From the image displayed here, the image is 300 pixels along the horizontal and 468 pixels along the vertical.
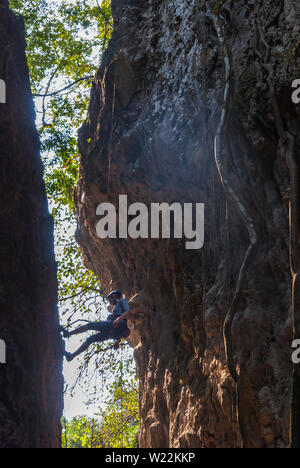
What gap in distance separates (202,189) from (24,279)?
284cm

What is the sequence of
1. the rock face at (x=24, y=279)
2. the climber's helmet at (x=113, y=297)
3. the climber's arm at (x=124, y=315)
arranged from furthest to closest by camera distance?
the climber's helmet at (x=113, y=297), the climber's arm at (x=124, y=315), the rock face at (x=24, y=279)

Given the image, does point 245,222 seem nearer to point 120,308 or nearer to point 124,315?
point 124,315

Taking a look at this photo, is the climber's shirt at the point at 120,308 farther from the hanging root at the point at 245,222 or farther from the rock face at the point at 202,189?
the hanging root at the point at 245,222

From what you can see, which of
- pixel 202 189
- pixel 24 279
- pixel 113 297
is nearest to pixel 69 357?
pixel 113 297

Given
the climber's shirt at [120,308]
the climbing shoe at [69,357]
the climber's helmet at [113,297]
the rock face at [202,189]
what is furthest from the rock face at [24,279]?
the climber's helmet at [113,297]

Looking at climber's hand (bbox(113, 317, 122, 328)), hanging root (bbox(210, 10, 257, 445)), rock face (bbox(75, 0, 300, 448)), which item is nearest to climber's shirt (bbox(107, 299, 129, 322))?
climber's hand (bbox(113, 317, 122, 328))

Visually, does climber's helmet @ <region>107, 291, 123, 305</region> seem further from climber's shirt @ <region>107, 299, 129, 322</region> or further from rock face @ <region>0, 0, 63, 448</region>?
rock face @ <region>0, 0, 63, 448</region>

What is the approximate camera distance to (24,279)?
14.0ft

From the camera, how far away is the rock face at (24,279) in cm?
387

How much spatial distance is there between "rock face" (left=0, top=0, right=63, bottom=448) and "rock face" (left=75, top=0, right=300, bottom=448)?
1.82 m

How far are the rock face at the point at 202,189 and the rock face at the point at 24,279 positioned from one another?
1.82 m

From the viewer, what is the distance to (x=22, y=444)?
12.2ft

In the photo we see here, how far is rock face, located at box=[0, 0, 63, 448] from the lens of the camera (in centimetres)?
387

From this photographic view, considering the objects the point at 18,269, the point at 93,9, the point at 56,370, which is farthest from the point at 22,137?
the point at 93,9
